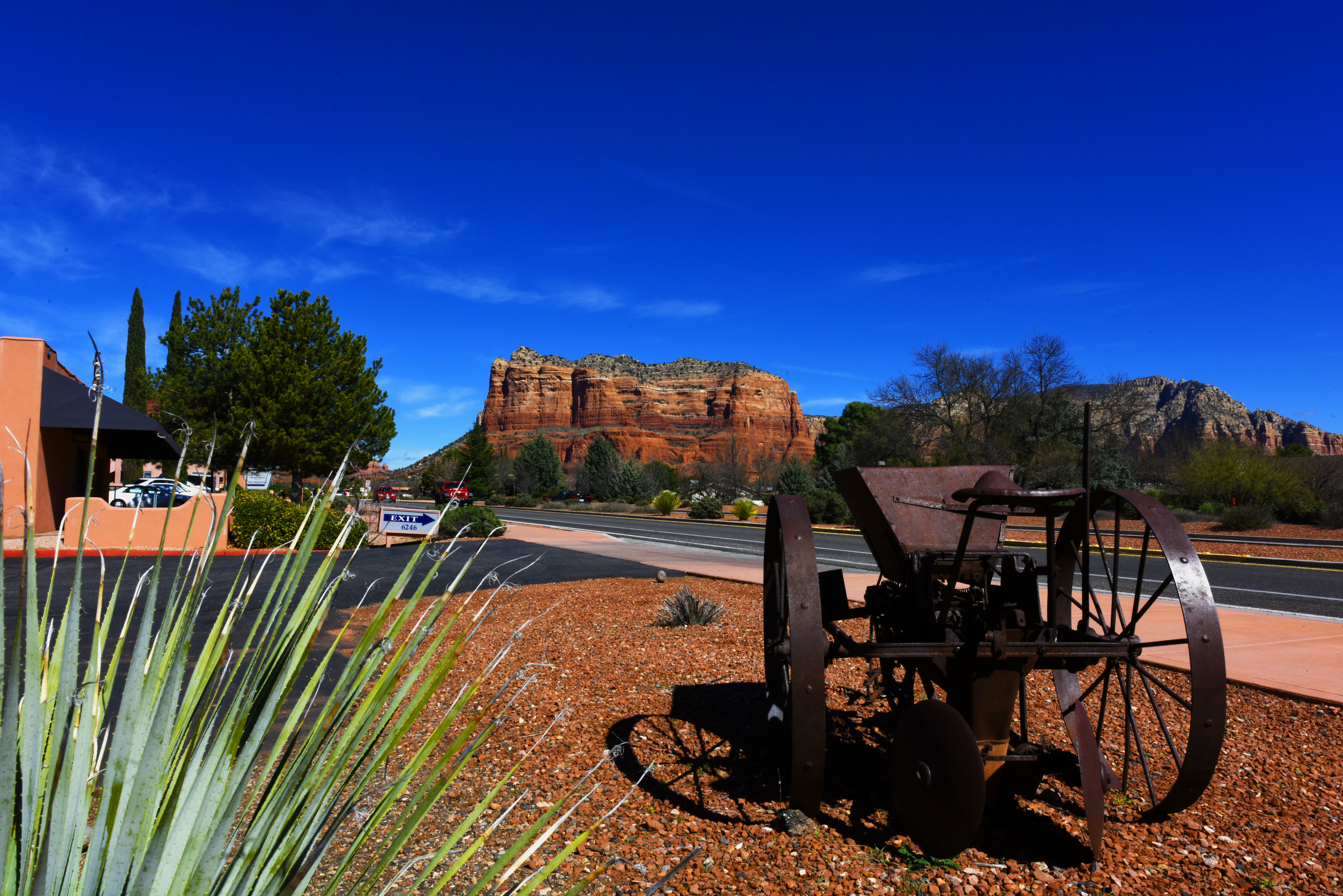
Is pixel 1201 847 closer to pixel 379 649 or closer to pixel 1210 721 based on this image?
pixel 1210 721

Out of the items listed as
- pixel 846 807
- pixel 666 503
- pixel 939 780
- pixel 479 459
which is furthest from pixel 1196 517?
pixel 479 459

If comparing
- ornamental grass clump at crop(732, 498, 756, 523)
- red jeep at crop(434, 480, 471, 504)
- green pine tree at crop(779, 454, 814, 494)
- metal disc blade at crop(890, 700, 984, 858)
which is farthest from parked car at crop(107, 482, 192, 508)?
green pine tree at crop(779, 454, 814, 494)

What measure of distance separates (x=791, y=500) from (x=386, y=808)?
247 cm

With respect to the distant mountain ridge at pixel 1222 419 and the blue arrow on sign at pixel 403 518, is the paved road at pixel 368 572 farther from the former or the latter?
the distant mountain ridge at pixel 1222 419

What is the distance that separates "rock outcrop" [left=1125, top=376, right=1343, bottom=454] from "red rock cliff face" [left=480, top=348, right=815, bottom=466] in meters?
56.0

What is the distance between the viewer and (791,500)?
12.0 ft

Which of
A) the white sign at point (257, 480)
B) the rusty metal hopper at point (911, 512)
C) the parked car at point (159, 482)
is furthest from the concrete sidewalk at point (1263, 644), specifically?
the white sign at point (257, 480)

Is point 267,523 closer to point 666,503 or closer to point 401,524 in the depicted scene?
point 401,524

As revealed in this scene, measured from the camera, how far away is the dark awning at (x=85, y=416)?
17.0 m

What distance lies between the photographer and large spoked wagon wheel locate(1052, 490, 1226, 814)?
121 inches

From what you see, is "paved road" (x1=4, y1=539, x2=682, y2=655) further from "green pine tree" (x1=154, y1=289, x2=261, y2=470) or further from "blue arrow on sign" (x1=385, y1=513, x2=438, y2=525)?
"green pine tree" (x1=154, y1=289, x2=261, y2=470)

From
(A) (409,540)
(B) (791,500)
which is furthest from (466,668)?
(A) (409,540)

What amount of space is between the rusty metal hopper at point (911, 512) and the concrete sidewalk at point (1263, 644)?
238 centimetres

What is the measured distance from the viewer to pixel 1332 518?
23297 millimetres
